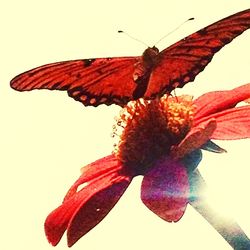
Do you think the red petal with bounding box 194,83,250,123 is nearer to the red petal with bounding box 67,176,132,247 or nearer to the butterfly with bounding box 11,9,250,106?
the butterfly with bounding box 11,9,250,106

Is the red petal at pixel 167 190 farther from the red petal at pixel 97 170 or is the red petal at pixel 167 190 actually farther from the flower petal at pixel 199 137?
the red petal at pixel 97 170

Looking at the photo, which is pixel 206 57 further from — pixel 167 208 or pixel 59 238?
pixel 59 238

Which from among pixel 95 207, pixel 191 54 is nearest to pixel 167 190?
pixel 95 207

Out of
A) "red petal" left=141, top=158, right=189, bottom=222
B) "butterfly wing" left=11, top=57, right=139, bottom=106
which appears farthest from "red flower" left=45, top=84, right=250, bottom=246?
"butterfly wing" left=11, top=57, right=139, bottom=106

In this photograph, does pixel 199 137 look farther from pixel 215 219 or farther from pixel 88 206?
pixel 88 206

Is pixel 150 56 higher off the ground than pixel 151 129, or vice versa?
pixel 150 56

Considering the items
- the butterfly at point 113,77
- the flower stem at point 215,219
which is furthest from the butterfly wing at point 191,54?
the flower stem at point 215,219
